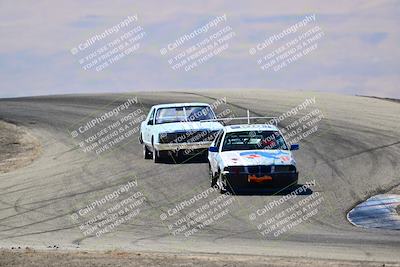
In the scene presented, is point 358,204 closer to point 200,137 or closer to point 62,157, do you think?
point 200,137

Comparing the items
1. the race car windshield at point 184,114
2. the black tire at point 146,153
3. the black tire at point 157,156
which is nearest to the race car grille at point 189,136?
the black tire at point 157,156

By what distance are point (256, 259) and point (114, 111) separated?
2393 cm

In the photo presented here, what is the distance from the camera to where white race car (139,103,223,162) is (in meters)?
22.2

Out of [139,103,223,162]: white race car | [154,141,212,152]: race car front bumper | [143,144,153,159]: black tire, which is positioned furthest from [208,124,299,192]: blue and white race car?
[143,144,153,159]: black tire

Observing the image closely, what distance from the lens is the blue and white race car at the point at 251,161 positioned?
1828cm

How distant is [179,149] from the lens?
73.7ft

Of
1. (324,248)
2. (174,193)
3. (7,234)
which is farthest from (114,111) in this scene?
(324,248)

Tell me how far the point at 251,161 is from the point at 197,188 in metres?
1.69

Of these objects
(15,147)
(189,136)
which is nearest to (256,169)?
(189,136)

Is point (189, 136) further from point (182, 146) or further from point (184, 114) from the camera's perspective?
point (184, 114)

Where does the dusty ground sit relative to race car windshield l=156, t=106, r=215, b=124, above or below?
above

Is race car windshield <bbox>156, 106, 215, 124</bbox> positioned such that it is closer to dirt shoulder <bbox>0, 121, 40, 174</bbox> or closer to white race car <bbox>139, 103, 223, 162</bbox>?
white race car <bbox>139, 103, 223, 162</bbox>

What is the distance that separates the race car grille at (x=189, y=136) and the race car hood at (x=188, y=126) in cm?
10

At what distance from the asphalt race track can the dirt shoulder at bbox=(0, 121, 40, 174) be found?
442mm
